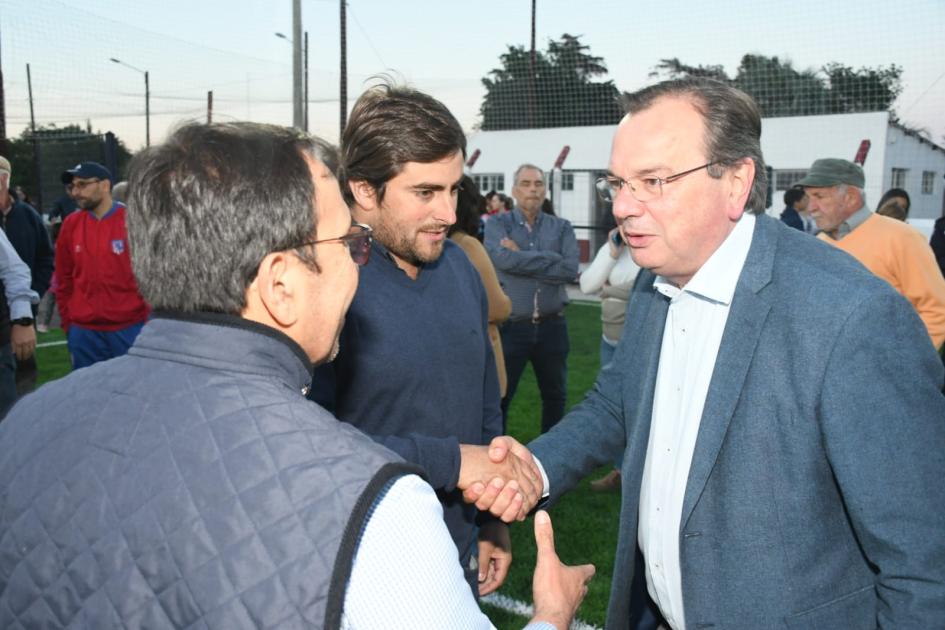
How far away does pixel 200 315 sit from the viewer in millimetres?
1269

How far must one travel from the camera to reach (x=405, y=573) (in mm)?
1082

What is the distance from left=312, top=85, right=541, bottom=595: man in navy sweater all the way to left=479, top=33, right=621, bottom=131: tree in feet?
72.3

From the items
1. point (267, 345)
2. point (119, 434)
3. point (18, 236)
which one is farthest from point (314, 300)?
point (18, 236)

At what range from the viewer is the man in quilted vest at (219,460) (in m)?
1.07

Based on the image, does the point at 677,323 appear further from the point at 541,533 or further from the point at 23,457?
the point at 23,457

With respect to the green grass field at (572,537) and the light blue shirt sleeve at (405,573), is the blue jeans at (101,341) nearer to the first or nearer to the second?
the green grass field at (572,537)

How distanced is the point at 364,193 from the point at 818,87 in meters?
36.9

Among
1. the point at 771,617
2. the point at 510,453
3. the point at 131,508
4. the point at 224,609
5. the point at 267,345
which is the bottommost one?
the point at 771,617

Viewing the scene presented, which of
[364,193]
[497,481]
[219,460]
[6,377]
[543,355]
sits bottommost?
[6,377]

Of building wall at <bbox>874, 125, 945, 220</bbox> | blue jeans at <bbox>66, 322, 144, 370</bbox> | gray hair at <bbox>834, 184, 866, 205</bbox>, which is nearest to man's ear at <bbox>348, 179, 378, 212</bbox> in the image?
gray hair at <bbox>834, 184, 866, 205</bbox>

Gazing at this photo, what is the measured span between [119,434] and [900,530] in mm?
1462

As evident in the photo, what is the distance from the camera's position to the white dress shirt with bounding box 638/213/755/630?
76.3 inches

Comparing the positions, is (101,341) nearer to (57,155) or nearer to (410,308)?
(410,308)

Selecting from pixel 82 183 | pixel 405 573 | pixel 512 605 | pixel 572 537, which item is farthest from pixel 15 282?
pixel 405 573
